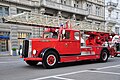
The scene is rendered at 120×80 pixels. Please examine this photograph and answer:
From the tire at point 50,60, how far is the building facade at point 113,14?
36.9 meters

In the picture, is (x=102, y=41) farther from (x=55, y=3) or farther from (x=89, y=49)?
(x=55, y=3)

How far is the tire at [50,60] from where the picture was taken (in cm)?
1249

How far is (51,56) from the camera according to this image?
1281cm

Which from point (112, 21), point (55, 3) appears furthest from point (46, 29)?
point (112, 21)

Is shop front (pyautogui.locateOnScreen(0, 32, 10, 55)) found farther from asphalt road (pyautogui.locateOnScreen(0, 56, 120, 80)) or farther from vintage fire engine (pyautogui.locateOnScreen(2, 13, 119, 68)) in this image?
asphalt road (pyautogui.locateOnScreen(0, 56, 120, 80))

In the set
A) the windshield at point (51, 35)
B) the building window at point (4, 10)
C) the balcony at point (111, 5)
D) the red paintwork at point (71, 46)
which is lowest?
the red paintwork at point (71, 46)

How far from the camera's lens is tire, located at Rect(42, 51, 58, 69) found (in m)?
12.5

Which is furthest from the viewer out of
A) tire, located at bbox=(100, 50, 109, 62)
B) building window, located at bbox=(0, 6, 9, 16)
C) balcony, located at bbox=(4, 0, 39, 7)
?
balcony, located at bbox=(4, 0, 39, 7)

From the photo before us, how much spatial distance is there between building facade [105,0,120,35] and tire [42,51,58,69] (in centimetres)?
3686

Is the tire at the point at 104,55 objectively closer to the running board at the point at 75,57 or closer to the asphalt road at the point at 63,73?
the running board at the point at 75,57

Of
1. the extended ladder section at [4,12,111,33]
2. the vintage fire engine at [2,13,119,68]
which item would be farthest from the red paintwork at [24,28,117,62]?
the extended ladder section at [4,12,111,33]

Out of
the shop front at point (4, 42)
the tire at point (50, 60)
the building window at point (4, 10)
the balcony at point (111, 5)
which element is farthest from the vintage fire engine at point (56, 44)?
the balcony at point (111, 5)

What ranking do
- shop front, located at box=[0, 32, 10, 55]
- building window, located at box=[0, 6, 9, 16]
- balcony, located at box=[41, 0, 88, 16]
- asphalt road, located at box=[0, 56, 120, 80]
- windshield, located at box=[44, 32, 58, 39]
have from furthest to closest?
balcony, located at box=[41, 0, 88, 16] → building window, located at box=[0, 6, 9, 16] → shop front, located at box=[0, 32, 10, 55] → windshield, located at box=[44, 32, 58, 39] → asphalt road, located at box=[0, 56, 120, 80]

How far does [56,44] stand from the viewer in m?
13.1
